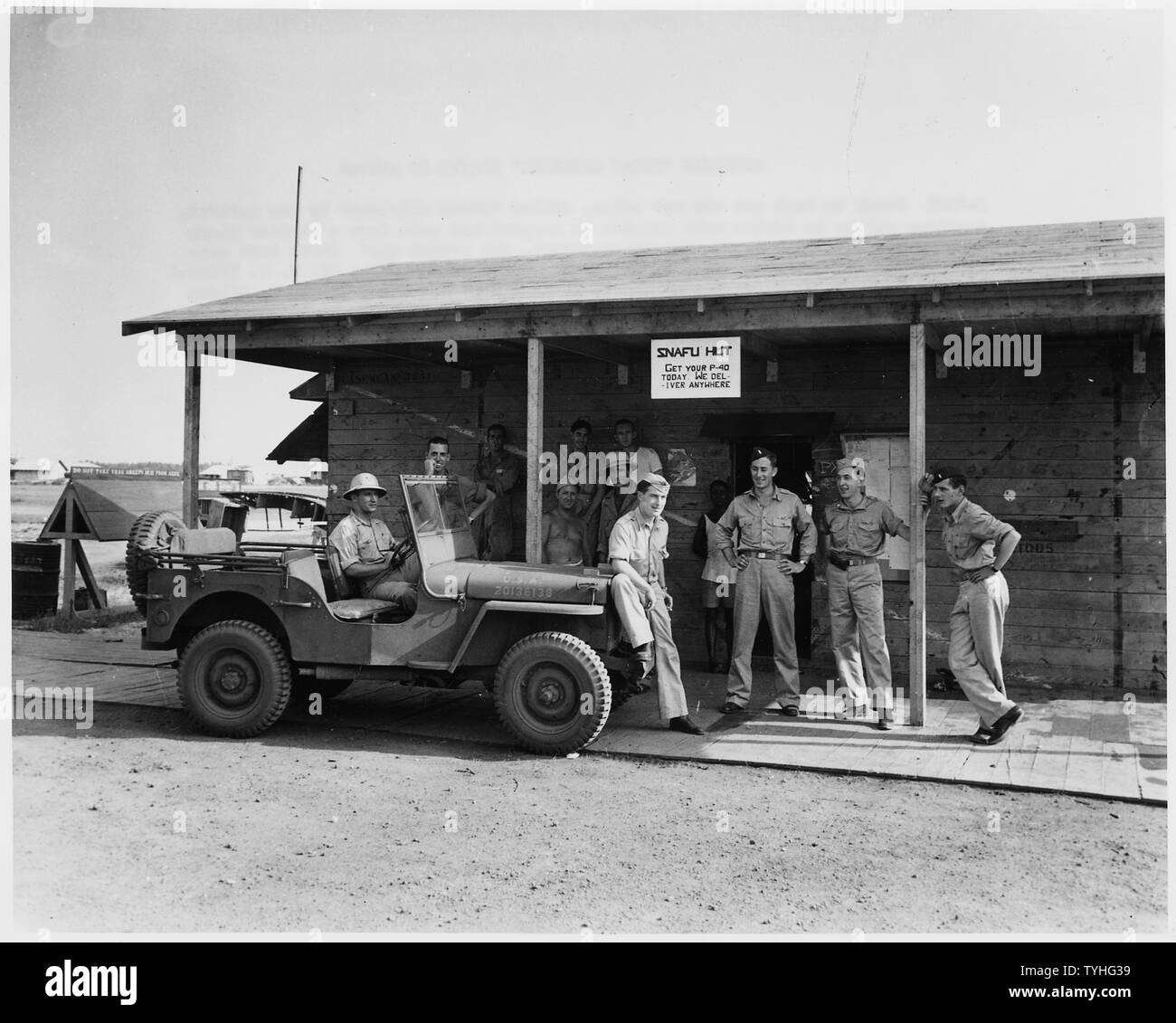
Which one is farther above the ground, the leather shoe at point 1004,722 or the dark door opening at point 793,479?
the dark door opening at point 793,479

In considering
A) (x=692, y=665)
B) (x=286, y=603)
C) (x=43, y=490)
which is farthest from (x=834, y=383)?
(x=43, y=490)

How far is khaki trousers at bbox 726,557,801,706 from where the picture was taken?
7.97 meters

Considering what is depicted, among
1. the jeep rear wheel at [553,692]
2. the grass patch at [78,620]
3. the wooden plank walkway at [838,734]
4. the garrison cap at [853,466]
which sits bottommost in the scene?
the wooden plank walkway at [838,734]

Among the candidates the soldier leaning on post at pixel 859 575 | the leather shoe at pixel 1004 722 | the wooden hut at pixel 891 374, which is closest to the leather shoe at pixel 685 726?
the soldier leaning on post at pixel 859 575

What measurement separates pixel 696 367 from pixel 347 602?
3.09m

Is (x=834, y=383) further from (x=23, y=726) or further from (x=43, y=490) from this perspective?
(x=43, y=490)

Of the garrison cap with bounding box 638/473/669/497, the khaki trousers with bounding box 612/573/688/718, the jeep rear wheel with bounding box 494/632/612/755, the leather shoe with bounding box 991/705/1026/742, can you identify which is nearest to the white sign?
the garrison cap with bounding box 638/473/669/497

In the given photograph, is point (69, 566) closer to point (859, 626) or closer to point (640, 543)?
point (640, 543)

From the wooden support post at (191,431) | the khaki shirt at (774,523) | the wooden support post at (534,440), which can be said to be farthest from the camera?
the wooden support post at (191,431)

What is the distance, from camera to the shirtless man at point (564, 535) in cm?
914

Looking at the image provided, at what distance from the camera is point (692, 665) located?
1018 centimetres

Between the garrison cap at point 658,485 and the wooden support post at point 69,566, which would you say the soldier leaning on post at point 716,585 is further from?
the wooden support post at point 69,566

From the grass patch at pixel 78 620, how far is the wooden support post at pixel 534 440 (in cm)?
711

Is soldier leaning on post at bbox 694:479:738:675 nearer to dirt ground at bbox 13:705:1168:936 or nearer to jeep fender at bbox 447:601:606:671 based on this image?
jeep fender at bbox 447:601:606:671
